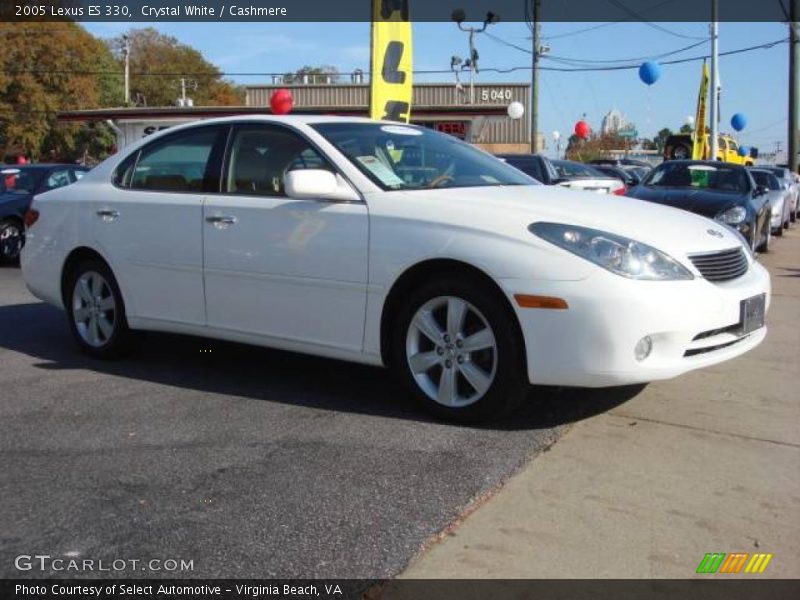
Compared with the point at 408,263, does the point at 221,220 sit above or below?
Result: above

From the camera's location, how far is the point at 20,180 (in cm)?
1333

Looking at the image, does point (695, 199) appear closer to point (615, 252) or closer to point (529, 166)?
point (529, 166)

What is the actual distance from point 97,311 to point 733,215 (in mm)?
8189

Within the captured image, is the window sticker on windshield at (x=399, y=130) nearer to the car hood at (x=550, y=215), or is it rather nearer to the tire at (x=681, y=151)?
the car hood at (x=550, y=215)

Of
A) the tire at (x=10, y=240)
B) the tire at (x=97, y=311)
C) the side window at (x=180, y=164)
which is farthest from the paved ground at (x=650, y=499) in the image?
the tire at (x=10, y=240)

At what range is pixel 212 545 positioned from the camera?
3.09 meters

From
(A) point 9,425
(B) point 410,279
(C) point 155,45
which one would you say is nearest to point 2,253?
(A) point 9,425

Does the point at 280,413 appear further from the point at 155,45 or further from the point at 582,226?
the point at 155,45

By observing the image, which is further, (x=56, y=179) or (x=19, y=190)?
(x=56, y=179)

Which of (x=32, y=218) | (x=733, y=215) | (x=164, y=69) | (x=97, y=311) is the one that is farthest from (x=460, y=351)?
(x=164, y=69)

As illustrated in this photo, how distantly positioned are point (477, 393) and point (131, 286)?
2.58 meters

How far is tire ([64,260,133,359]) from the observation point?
5824 mm

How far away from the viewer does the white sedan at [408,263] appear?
4.04 metres

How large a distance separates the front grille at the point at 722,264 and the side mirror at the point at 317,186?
1.79m
